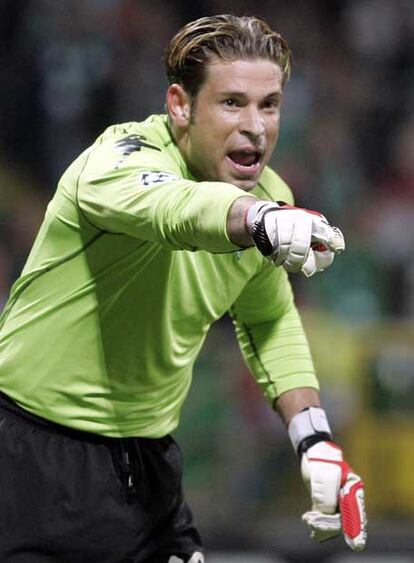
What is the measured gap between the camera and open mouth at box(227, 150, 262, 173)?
128 inches

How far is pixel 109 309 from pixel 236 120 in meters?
0.56

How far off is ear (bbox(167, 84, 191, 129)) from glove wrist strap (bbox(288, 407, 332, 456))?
0.88 m

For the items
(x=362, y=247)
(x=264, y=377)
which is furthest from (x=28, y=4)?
(x=264, y=377)

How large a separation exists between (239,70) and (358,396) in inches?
121

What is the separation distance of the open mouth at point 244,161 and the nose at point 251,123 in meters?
0.06

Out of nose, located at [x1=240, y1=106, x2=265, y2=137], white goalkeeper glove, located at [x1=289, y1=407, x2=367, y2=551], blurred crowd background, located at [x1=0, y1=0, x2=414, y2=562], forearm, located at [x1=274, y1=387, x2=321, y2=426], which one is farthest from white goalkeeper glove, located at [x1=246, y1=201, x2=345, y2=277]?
blurred crowd background, located at [x1=0, y1=0, x2=414, y2=562]

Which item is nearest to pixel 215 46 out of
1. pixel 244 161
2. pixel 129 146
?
pixel 244 161

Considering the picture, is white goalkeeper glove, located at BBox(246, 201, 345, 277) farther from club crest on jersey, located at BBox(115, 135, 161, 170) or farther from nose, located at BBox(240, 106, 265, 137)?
nose, located at BBox(240, 106, 265, 137)

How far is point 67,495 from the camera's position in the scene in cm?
333

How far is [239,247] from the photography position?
106 inches

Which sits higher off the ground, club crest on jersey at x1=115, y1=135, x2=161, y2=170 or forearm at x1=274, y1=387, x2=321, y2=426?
club crest on jersey at x1=115, y1=135, x2=161, y2=170

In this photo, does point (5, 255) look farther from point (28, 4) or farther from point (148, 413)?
point (148, 413)

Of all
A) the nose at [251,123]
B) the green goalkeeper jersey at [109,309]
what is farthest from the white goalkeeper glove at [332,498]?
the nose at [251,123]

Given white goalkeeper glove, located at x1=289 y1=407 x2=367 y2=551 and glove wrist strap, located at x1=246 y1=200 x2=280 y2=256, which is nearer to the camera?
glove wrist strap, located at x1=246 y1=200 x2=280 y2=256
